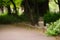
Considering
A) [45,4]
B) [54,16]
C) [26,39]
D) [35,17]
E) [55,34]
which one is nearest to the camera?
[26,39]

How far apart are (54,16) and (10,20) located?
29.9ft

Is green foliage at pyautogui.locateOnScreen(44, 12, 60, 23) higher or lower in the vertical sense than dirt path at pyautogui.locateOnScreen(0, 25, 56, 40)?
higher

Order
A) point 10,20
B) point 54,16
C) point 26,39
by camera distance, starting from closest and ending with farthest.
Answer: point 26,39 → point 54,16 → point 10,20

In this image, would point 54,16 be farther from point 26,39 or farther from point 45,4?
point 45,4

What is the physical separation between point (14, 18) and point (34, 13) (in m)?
5.20

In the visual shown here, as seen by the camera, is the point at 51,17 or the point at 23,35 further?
the point at 51,17

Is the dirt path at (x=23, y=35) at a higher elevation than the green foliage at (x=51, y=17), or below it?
below

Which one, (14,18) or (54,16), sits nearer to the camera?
(54,16)

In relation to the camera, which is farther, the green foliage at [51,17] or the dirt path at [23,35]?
the green foliage at [51,17]

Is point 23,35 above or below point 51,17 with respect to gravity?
below

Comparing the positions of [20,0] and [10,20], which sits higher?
[20,0]

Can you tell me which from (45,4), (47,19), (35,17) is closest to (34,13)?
(35,17)

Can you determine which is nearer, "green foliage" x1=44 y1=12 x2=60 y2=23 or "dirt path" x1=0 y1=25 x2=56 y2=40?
"dirt path" x1=0 y1=25 x2=56 y2=40

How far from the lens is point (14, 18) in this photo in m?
29.1
